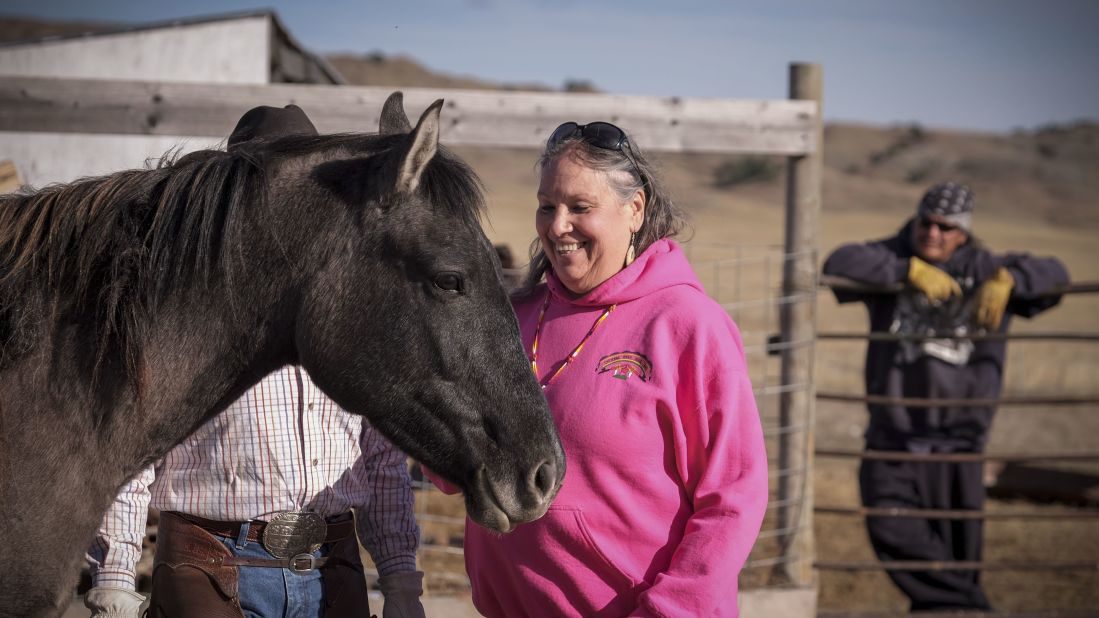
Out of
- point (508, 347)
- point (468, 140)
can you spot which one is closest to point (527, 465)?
point (508, 347)

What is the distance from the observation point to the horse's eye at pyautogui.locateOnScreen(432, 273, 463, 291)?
1984mm

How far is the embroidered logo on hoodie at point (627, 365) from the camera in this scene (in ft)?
7.51

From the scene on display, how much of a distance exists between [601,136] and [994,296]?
3695 mm

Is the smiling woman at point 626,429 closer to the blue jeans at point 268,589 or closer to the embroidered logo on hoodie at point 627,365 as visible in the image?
the embroidered logo on hoodie at point 627,365

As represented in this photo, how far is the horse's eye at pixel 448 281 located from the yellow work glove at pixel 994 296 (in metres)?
4.16

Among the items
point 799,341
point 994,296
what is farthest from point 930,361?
point 799,341

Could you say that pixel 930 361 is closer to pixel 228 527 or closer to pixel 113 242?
pixel 228 527

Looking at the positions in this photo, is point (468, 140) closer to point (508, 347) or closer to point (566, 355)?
point (566, 355)

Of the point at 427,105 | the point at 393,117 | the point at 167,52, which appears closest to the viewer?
the point at 393,117

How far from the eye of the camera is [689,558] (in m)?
2.16

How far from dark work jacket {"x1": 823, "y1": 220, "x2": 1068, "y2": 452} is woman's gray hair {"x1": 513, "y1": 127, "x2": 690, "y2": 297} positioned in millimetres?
3057

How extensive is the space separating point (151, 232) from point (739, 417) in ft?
4.48

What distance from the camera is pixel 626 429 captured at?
2.26m

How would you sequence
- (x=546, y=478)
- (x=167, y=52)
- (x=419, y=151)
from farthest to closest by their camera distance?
1. (x=167, y=52)
2. (x=546, y=478)
3. (x=419, y=151)
